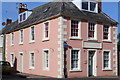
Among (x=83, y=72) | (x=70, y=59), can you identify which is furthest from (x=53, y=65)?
(x=83, y=72)

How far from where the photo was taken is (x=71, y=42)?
18078mm

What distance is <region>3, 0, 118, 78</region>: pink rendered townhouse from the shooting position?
58.0 ft

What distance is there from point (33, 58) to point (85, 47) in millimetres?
5815

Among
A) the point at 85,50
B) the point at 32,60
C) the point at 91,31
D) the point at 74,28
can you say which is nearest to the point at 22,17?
the point at 32,60

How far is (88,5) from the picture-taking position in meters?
20.7

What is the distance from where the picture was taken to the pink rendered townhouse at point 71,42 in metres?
17.7

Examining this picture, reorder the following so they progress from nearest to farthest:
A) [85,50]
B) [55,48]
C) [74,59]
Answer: [55,48] → [74,59] → [85,50]

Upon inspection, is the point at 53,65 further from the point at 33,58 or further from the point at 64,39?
the point at 33,58

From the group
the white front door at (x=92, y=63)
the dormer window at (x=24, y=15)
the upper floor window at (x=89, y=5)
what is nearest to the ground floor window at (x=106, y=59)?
the white front door at (x=92, y=63)

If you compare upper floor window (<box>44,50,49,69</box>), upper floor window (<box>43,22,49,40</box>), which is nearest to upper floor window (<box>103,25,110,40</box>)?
upper floor window (<box>43,22,49,40</box>)

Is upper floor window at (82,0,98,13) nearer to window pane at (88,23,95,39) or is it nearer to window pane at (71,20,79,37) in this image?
window pane at (88,23,95,39)

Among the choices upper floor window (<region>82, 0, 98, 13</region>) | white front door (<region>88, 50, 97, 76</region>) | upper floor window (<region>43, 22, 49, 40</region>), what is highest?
upper floor window (<region>82, 0, 98, 13</region>)

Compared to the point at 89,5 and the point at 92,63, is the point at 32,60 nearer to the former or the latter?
the point at 92,63

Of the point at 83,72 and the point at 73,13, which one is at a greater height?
the point at 73,13
